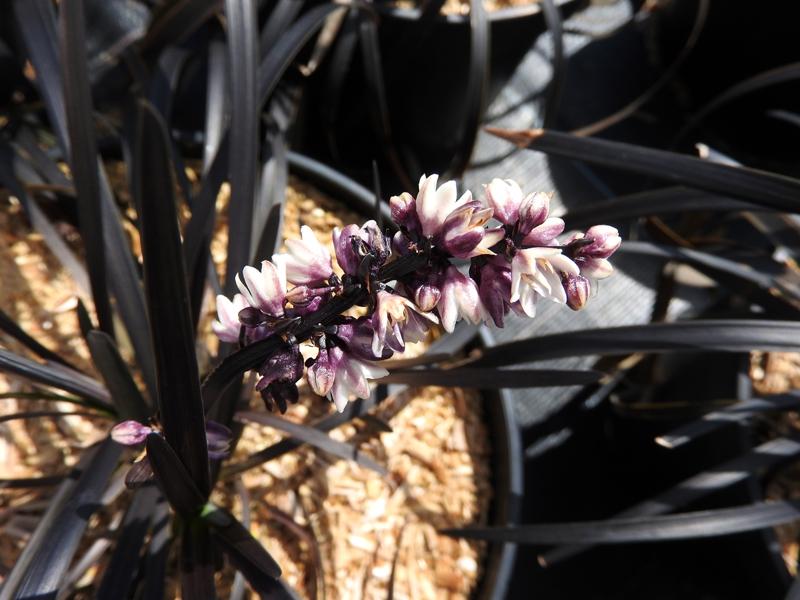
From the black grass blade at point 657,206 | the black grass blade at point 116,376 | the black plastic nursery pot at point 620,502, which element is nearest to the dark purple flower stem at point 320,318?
the black grass blade at point 116,376

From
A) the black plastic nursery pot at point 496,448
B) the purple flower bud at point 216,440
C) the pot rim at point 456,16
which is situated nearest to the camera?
the purple flower bud at point 216,440

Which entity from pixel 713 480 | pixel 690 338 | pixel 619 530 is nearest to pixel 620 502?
pixel 713 480

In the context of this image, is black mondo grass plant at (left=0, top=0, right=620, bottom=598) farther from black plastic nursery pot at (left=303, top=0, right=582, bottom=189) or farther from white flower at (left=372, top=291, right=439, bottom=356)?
black plastic nursery pot at (left=303, top=0, right=582, bottom=189)

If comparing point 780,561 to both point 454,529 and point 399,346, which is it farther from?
point 399,346

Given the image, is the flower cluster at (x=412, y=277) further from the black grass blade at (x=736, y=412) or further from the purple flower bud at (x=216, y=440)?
the black grass blade at (x=736, y=412)

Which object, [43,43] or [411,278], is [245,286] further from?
[43,43]
